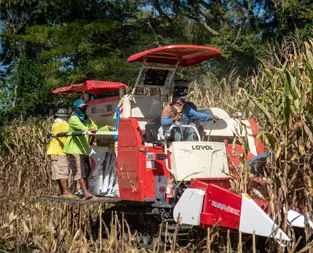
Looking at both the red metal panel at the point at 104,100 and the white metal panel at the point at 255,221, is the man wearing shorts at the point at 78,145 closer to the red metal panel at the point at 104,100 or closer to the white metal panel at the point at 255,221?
the red metal panel at the point at 104,100

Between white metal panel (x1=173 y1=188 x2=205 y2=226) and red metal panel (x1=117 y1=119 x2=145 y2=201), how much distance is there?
108cm

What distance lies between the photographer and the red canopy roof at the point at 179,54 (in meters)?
9.17

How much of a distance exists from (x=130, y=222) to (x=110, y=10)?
58.4ft

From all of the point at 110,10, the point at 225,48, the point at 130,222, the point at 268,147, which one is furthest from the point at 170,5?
the point at 268,147

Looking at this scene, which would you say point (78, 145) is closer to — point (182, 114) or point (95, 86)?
point (95, 86)

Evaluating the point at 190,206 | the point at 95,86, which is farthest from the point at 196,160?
the point at 95,86

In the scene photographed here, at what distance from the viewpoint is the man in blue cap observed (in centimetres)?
912

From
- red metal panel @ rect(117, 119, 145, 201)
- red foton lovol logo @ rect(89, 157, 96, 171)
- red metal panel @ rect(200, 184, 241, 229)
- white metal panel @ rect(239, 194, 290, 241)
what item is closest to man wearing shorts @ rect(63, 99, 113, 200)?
red foton lovol logo @ rect(89, 157, 96, 171)

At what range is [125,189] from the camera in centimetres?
913

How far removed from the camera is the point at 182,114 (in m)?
9.33

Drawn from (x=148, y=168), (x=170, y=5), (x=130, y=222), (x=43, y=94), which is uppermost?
(x=170, y=5)

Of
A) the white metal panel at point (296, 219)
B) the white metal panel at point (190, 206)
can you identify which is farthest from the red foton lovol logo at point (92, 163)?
the white metal panel at point (296, 219)

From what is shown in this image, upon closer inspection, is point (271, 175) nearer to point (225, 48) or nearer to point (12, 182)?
Answer: point (12, 182)

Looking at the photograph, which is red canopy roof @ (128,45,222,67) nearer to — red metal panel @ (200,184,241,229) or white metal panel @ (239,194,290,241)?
red metal panel @ (200,184,241,229)
